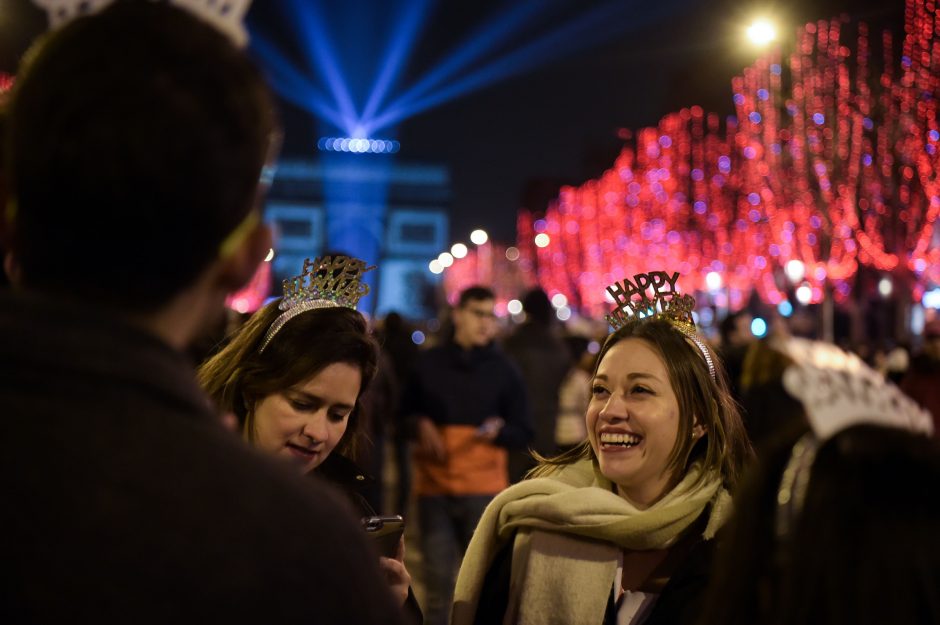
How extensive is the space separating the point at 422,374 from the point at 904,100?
2324 centimetres

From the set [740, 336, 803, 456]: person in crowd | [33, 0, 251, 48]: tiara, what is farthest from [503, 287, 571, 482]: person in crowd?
[33, 0, 251, 48]: tiara

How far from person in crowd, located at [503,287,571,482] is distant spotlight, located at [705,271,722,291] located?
4946 cm

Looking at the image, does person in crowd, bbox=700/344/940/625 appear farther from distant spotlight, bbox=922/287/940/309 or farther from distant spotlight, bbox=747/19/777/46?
distant spotlight, bbox=922/287/940/309

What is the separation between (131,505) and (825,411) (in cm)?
109

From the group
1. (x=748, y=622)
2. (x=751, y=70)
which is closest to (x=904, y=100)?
(x=751, y=70)

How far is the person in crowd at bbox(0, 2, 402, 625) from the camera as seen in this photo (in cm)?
143

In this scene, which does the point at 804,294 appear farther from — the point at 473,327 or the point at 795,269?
the point at 473,327

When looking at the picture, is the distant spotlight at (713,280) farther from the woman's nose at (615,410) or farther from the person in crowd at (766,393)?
the woman's nose at (615,410)

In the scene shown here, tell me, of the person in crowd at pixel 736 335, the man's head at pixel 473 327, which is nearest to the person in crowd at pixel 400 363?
the man's head at pixel 473 327

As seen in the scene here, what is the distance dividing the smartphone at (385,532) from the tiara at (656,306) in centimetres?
132

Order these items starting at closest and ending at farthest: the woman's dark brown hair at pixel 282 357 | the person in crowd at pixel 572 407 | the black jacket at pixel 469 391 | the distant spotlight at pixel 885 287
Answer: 1. the woman's dark brown hair at pixel 282 357
2. the black jacket at pixel 469 391
3. the person in crowd at pixel 572 407
4. the distant spotlight at pixel 885 287

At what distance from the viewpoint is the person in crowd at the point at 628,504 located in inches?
150

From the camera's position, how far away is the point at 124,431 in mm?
1474

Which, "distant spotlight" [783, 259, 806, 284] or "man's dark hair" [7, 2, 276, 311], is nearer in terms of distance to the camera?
"man's dark hair" [7, 2, 276, 311]
